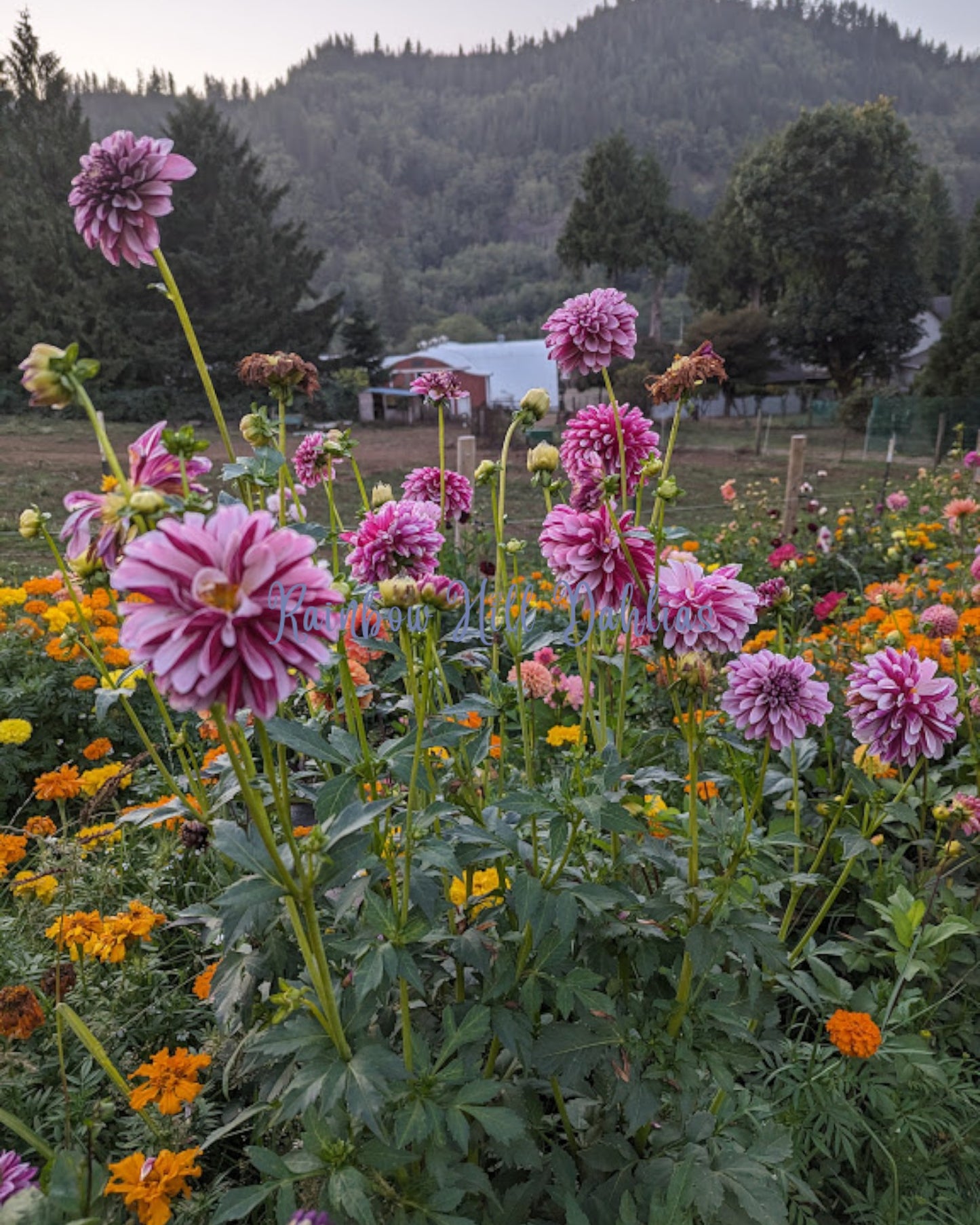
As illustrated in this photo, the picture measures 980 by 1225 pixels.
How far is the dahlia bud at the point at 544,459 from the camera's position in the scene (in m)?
1.58

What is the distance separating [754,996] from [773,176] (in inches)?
1362

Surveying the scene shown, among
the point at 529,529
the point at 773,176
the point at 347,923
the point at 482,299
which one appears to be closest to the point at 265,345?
the point at 529,529

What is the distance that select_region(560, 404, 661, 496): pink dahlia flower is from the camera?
1539 mm

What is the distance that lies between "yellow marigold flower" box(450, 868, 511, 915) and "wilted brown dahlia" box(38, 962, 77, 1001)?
0.83 metres

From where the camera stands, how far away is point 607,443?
155cm

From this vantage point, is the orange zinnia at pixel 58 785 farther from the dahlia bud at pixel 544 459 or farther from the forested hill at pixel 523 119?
the forested hill at pixel 523 119

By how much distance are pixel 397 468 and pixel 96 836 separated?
43.3ft

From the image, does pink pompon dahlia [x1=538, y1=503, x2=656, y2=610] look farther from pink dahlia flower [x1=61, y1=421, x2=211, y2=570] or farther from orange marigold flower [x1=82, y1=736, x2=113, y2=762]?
orange marigold flower [x1=82, y1=736, x2=113, y2=762]

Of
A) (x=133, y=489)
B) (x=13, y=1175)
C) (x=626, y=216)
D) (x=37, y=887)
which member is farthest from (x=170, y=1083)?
(x=626, y=216)

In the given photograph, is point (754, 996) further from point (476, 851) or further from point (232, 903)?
point (232, 903)

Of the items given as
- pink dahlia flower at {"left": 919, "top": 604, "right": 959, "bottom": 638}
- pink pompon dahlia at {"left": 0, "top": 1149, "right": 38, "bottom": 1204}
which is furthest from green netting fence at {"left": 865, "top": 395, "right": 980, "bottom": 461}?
pink pompon dahlia at {"left": 0, "top": 1149, "right": 38, "bottom": 1204}

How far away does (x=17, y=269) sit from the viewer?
59.9 feet

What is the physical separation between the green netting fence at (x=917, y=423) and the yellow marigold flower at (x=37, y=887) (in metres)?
19.0

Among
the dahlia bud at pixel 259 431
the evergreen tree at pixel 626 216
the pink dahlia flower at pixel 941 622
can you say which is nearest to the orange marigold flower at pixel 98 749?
the dahlia bud at pixel 259 431
